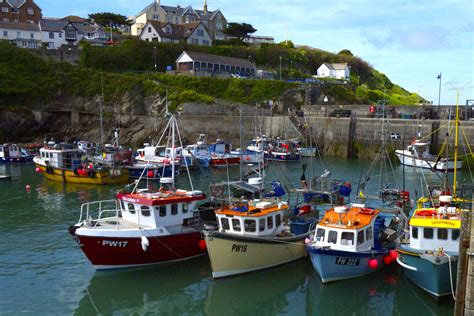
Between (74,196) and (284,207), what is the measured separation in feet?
66.3

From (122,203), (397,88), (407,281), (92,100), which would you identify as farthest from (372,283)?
(397,88)

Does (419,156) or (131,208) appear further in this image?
(419,156)

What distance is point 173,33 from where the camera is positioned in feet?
289

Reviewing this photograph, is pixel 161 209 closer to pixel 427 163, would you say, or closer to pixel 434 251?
pixel 434 251

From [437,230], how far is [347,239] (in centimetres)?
296

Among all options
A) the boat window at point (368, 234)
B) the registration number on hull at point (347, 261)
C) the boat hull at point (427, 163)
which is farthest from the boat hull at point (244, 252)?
the boat hull at point (427, 163)

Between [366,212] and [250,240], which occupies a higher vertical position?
[366,212]

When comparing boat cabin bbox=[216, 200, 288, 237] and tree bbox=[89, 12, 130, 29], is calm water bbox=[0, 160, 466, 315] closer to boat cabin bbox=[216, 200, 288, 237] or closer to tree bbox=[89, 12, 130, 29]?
boat cabin bbox=[216, 200, 288, 237]

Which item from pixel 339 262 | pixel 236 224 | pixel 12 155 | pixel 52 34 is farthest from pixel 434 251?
pixel 52 34

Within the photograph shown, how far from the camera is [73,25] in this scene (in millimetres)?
89500

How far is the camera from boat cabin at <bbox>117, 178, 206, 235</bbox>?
19297mm

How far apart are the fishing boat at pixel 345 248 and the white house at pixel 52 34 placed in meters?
79.7

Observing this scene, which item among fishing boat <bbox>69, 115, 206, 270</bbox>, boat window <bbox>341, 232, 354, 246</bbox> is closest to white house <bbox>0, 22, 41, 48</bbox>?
fishing boat <bbox>69, 115, 206, 270</bbox>

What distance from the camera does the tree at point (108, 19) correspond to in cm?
10112
